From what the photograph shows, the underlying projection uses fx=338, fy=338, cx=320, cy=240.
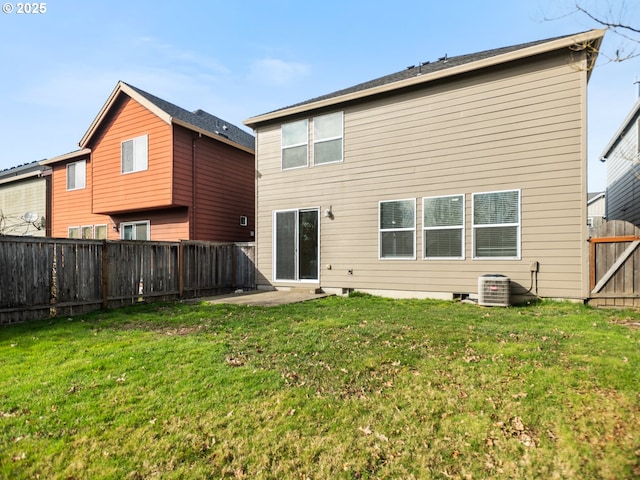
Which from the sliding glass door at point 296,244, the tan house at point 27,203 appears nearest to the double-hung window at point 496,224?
the sliding glass door at point 296,244

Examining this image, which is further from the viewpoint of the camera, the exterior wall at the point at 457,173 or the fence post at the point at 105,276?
the fence post at the point at 105,276

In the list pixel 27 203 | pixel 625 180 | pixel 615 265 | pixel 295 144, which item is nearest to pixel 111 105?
pixel 295 144

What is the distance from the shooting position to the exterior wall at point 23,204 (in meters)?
17.5

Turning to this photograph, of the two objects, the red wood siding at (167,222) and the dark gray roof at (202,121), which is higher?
the dark gray roof at (202,121)

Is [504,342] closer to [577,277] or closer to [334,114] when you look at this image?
[577,277]

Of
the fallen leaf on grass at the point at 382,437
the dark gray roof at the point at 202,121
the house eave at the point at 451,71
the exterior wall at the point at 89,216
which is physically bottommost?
the fallen leaf on grass at the point at 382,437

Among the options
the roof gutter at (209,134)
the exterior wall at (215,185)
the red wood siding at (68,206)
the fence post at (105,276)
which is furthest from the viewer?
the red wood siding at (68,206)

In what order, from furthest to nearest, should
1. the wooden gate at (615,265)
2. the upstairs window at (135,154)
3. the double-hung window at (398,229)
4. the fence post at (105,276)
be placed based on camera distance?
the upstairs window at (135,154), the double-hung window at (398,229), the fence post at (105,276), the wooden gate at (615,265)

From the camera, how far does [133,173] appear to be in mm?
12539

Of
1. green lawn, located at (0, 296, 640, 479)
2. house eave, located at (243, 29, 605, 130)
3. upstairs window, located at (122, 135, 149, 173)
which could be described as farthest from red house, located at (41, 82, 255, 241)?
green lawn, located at (0, 296, 640, 479)

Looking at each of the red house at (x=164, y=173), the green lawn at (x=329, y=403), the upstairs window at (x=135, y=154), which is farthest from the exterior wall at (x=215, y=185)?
the green lawn at (x=329, y=403)

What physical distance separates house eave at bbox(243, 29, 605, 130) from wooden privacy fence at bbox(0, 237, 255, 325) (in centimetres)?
465

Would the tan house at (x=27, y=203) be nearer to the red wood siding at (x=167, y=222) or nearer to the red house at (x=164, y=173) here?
the red house at (x=164, y=173)

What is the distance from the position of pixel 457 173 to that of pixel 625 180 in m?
9.72
